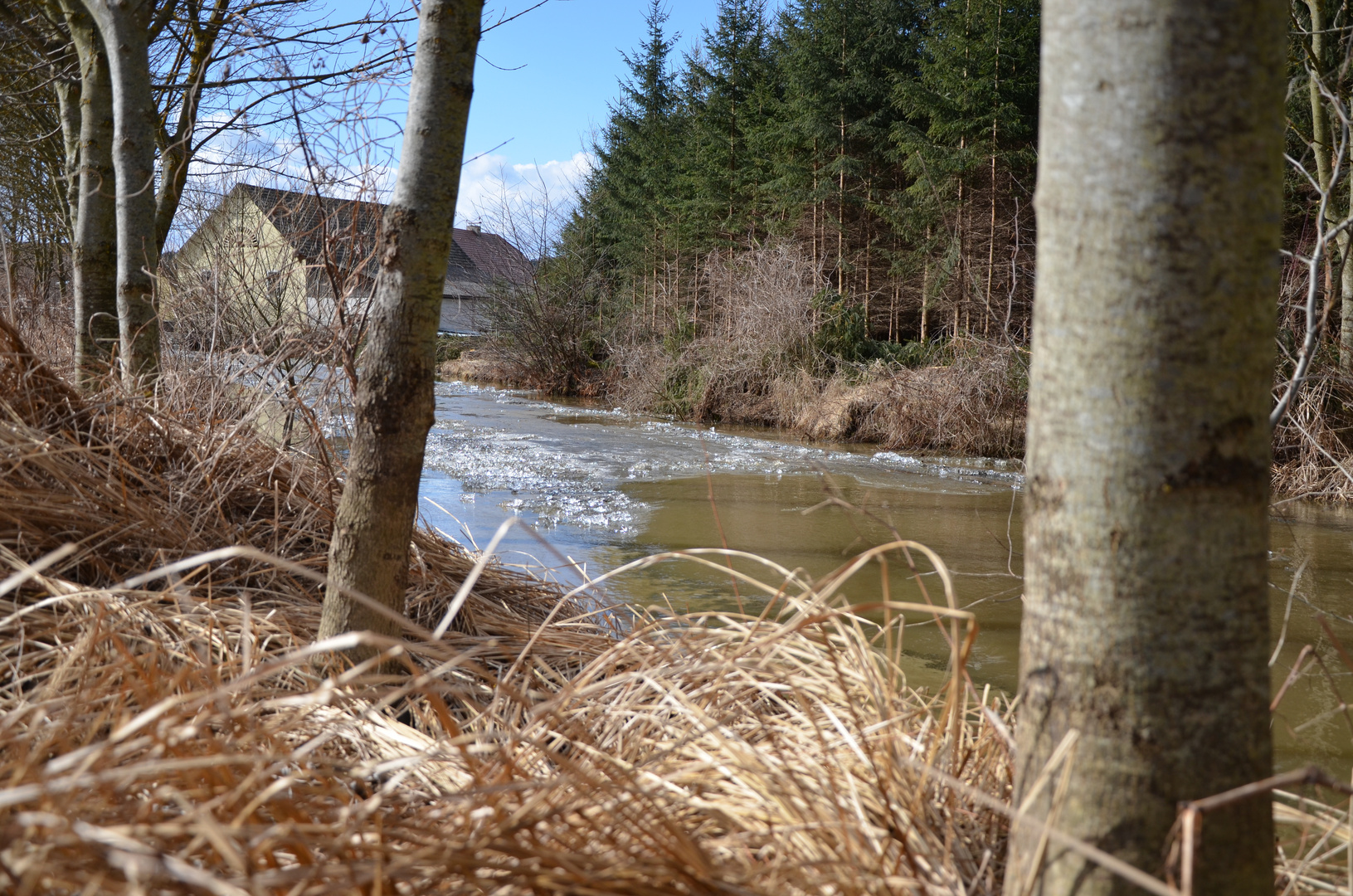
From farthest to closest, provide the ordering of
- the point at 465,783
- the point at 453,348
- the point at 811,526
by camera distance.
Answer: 1. the point at 453,348
2. the point at 811,526
3. the point at 465,783

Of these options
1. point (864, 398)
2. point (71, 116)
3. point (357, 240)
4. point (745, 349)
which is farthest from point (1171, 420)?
point (745, 349)

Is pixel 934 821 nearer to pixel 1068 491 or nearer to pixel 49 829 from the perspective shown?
pixel 1068 491

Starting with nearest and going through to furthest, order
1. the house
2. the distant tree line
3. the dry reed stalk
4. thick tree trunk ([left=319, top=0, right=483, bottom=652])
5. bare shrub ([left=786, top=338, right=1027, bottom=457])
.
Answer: the dry reed stalk < thick tree trunk ([left=319, top=0, right=483, bottom=652]) < the house < bare shrub ([left=786, top=338, right=1027, bottom=457]) < the distant tree line

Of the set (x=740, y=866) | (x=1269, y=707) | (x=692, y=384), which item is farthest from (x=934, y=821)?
(x=692, y=384)

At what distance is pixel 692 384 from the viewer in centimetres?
1598

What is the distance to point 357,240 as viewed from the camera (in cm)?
316

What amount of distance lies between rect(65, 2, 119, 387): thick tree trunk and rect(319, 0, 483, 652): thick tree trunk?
2705mm

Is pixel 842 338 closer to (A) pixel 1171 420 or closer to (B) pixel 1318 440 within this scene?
(B) pixel 1318 440

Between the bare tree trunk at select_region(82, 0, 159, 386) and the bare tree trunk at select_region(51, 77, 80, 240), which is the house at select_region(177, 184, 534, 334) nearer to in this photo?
the bare tree trunk at select_region(82, 0, 159, 386)

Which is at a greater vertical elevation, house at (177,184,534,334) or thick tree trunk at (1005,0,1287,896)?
house at (177,184,534,334)

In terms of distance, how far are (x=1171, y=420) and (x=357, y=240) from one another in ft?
9.55

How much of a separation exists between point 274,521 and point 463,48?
58.9 inches

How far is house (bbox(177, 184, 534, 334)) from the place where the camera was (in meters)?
3.06

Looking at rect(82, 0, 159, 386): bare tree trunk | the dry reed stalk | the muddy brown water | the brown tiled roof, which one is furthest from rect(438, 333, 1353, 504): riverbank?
the dry reed stalk
